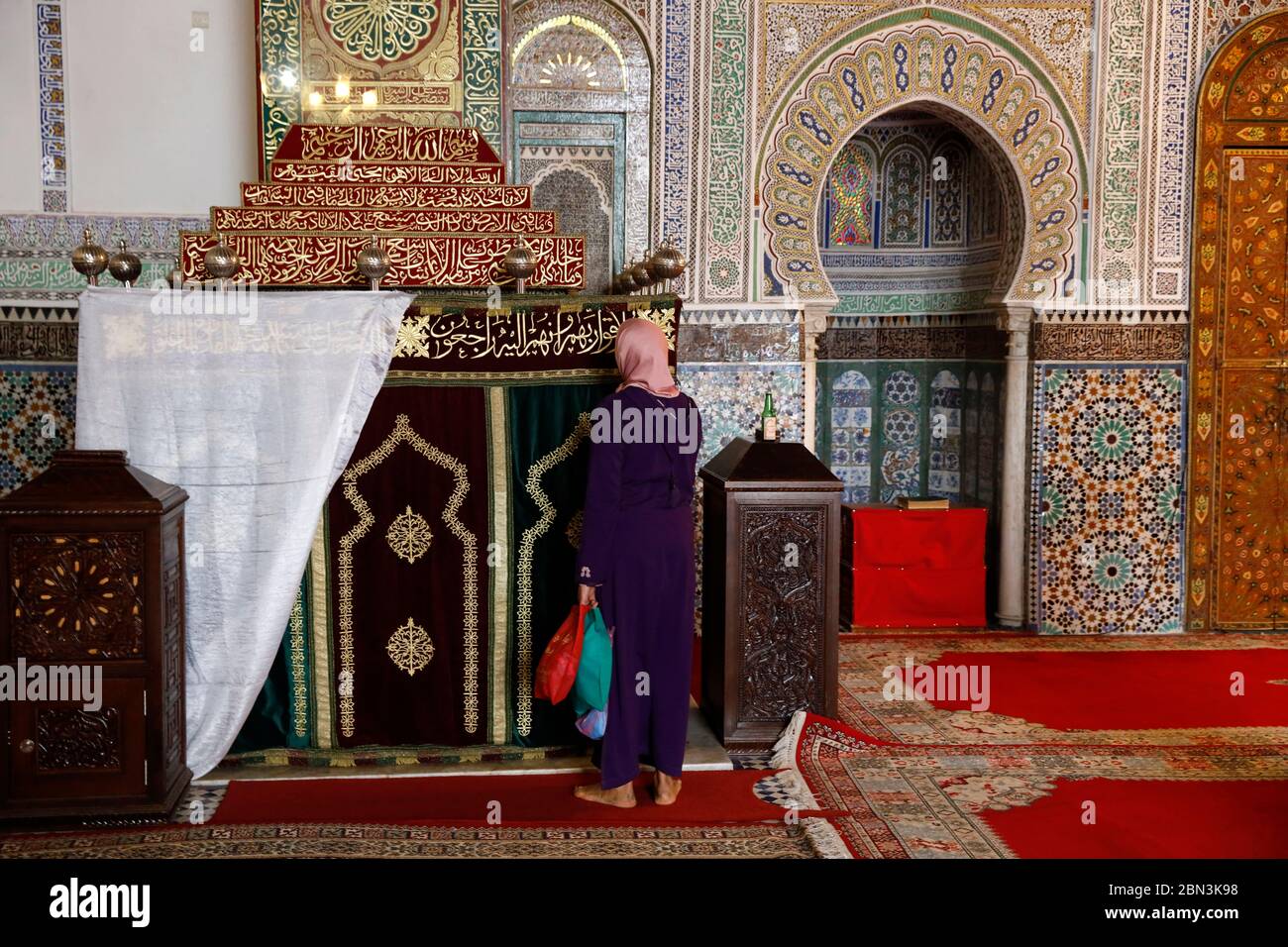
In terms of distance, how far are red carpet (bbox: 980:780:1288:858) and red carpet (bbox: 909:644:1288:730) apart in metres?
0.62

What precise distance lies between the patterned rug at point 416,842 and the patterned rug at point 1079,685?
3.14 ft

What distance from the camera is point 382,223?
3863 mm

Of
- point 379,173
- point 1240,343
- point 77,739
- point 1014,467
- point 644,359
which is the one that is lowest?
point 77,739

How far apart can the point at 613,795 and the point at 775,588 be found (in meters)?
0.77

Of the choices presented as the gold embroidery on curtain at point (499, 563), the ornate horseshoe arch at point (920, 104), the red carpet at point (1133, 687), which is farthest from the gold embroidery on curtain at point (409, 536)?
the ornate horseshoe arch at point (920, 104)

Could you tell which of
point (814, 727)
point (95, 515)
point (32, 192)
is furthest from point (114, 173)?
point (814, 727)

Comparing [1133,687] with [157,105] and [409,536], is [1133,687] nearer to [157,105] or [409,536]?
[409,536]

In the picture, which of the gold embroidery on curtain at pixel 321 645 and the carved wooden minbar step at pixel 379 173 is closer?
the gold embroidery on curtain at pixel 321 645

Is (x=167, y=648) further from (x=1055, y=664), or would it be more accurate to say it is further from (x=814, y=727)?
(x=1055, y=664)

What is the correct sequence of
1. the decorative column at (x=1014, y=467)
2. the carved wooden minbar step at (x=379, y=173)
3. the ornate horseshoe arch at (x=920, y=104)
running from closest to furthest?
the carved wooden minbar step at (x=379, y=173)
the ornate horseshoe arch at (x=920, y=104)
the decorative column at (x=1014, y=467)

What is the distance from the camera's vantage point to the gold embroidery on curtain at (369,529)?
339 centimetres
